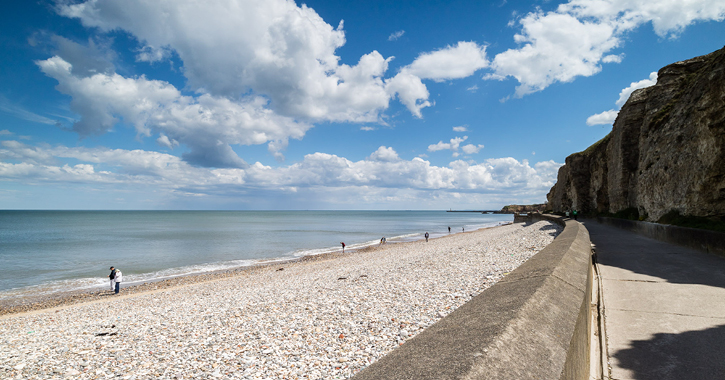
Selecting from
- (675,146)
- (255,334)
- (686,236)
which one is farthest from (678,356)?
(675,146)

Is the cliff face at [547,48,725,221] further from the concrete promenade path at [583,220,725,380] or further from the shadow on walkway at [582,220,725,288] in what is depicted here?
the concrete promenade path at [583,220,725,380]

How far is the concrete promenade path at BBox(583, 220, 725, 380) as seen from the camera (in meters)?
3.30

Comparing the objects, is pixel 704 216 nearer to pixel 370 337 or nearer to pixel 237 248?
pixel 370 337

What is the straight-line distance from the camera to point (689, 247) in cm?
1109

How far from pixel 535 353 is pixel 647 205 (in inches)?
816

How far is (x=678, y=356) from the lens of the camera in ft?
11.3

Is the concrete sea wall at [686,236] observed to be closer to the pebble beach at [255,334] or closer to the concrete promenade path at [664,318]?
the concrete promenade path at [664,318]

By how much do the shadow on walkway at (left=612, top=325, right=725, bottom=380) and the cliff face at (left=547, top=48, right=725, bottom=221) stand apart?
35.8 ft

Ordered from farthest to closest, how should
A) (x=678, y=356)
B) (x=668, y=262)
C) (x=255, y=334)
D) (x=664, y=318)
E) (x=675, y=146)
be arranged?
(x=675, y=146) → (x=668, y=262) → (x=255, y=334) → (x=664, y=318) → (x=678, y=356)

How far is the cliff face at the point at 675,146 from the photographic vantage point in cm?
1138

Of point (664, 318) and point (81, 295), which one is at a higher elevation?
point (664, 318)

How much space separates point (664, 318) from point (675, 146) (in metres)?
13.8

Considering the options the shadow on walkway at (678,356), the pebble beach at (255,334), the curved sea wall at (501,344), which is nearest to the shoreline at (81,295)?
the pebble beach at (255,334)

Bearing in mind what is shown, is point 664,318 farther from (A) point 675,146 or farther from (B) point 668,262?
(A) point 675,146
